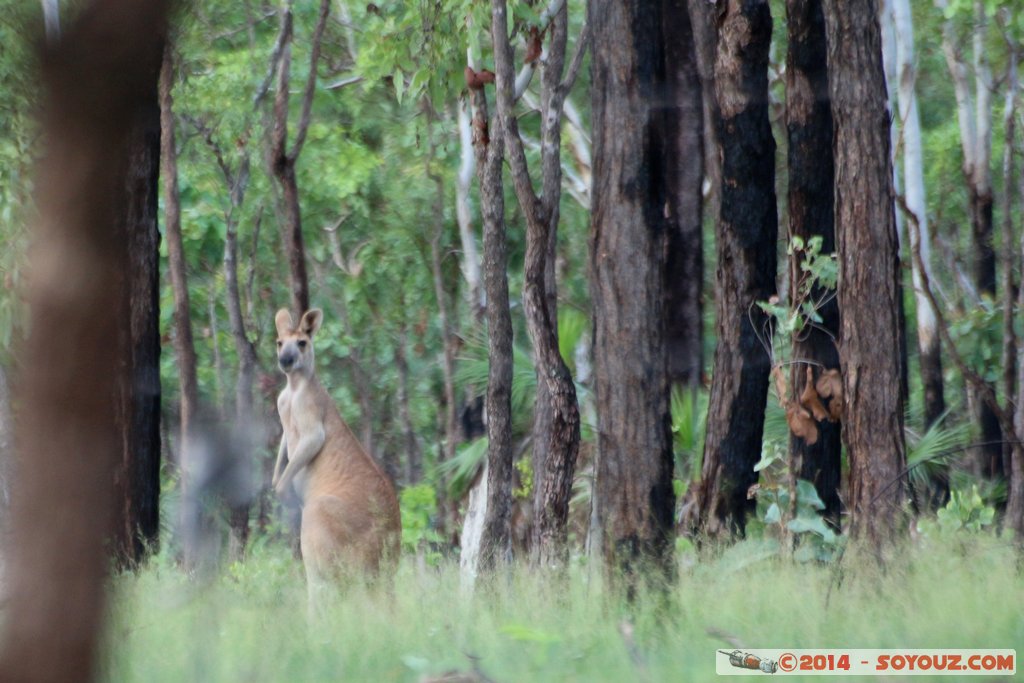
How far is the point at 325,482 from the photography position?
10.3 meters

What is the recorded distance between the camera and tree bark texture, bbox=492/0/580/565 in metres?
9.51

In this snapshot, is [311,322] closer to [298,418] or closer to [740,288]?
[298,418]

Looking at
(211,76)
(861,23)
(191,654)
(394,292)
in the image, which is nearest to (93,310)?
(191,654)

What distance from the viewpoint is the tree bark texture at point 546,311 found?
9.51 metres

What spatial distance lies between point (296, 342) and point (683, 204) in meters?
5.23

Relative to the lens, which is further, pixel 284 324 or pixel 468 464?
pixel 468 464

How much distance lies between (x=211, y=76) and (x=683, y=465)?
388 inches

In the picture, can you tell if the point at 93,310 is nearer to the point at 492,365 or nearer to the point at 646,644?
the point at 646,644

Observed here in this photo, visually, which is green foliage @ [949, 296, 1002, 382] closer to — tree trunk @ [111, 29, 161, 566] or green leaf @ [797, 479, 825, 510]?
green leaf @ [797, 479, 825, 510]

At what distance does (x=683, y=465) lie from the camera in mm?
14406

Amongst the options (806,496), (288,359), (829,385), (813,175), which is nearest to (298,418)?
(288,359)

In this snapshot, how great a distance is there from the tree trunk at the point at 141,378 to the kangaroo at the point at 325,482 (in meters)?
1.03

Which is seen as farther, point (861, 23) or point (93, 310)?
point (861, 23)

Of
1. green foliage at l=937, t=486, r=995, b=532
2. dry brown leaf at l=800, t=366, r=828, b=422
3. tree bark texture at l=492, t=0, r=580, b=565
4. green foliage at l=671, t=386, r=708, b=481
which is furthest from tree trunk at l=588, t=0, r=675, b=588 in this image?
green foliage at l=671, t=386, r=708, b=481
